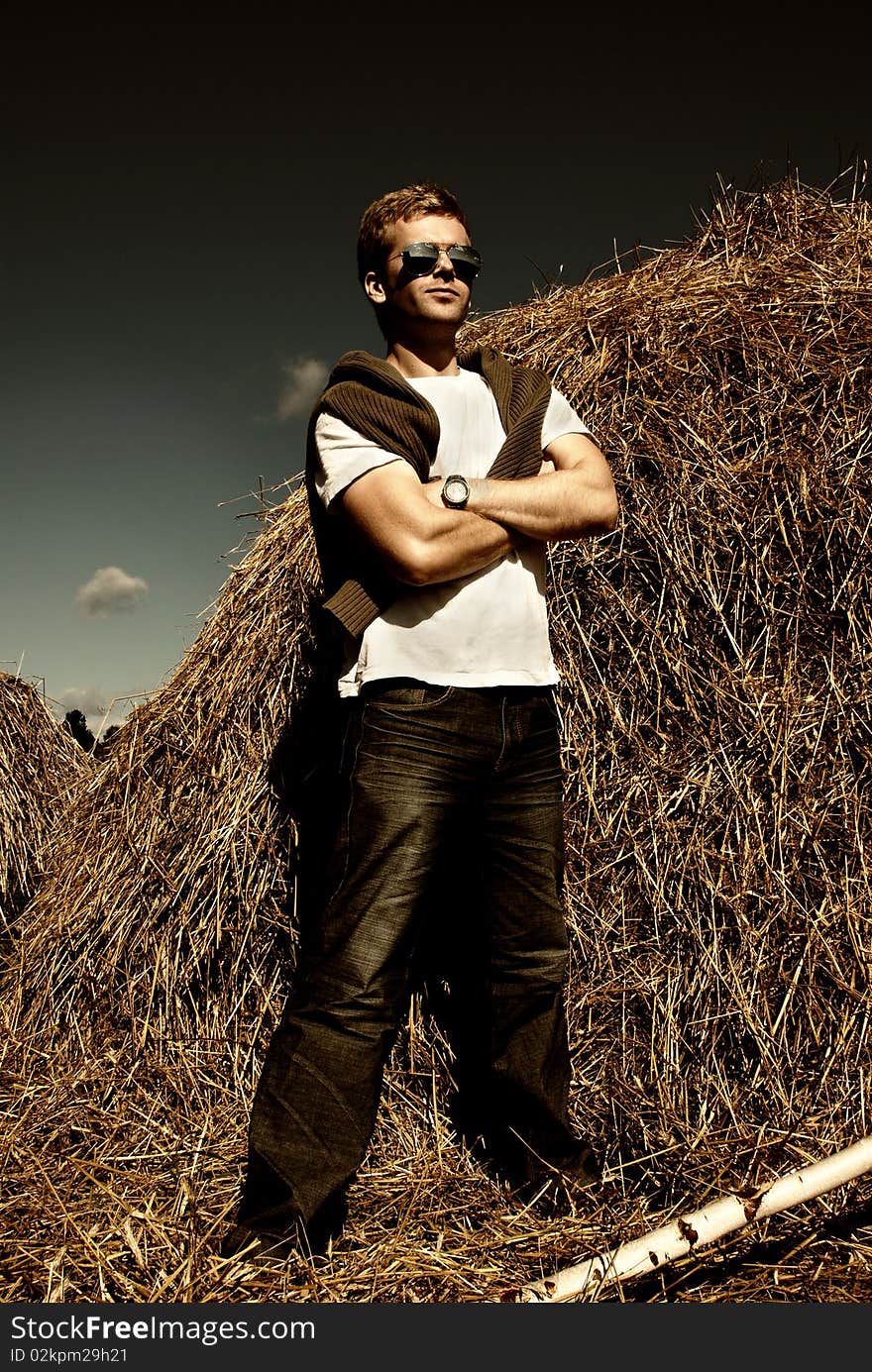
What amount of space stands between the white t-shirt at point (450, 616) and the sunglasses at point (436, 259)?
266 mm

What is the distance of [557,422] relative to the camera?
8.61 ft

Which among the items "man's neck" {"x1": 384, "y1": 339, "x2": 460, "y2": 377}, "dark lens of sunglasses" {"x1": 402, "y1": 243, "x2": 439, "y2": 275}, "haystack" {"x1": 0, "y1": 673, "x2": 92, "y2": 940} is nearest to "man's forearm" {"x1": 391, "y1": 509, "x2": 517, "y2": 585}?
"man's neck" {"x1": 384, "y1": 339, "x2": 460, "y2": 377}

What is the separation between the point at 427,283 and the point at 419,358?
184mm

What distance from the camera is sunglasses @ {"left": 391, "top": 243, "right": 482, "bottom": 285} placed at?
8.05 ft

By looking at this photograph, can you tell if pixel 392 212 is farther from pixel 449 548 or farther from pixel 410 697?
pixel 410 697

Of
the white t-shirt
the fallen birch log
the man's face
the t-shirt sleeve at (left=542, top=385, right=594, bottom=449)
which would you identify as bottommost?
the fallen birch log

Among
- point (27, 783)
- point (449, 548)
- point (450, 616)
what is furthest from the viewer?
point (27, 783)

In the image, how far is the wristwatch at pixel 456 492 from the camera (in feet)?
7.63

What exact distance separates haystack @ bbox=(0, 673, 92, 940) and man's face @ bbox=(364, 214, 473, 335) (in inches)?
123

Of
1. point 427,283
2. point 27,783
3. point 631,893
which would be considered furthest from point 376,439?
point 27,783

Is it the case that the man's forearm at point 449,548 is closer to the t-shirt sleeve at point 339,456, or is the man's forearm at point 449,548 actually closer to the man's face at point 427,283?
the t-shirt sleeve at point 339,456

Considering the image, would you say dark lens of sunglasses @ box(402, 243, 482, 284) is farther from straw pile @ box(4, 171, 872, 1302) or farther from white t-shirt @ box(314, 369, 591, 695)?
straw pile @ box(4, 171, 872, 1302)

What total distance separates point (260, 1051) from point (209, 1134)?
0.30 m

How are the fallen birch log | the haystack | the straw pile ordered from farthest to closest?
the haystack < the straw pile < the fallen birch log
